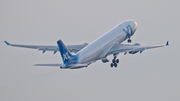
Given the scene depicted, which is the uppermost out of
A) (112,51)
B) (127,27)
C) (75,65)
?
(127,27)

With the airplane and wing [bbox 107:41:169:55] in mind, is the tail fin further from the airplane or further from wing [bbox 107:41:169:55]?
wing [bbox 107:41:169:55]

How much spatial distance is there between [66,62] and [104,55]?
40.1 feet

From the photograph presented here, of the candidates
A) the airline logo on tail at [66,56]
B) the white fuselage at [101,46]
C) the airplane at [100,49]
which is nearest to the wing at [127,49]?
the airplane at [100,49]

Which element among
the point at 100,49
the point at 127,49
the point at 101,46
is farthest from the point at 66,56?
the point at 127,49

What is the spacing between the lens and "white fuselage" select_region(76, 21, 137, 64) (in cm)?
8388

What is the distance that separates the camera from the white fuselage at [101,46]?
83.9 m

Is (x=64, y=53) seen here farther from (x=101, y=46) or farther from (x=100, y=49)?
(x=101, y=46)

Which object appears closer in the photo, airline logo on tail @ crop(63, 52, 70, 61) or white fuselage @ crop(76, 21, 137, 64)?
airline logo on tail @ crop(63, 52, 70, 61)

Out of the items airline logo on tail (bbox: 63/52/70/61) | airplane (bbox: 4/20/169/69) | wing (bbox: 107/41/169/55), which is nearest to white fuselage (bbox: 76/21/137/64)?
airplane (bbox: 4/20/169/69)

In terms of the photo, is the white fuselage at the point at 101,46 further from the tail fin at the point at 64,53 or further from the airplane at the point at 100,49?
the tail fin at the point at 64,53

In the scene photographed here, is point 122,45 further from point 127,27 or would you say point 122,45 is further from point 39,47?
point 39,47

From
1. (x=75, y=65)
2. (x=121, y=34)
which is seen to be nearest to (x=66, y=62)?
(x=75, y=65)

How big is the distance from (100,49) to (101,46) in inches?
35.6

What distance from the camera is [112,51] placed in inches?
3661
